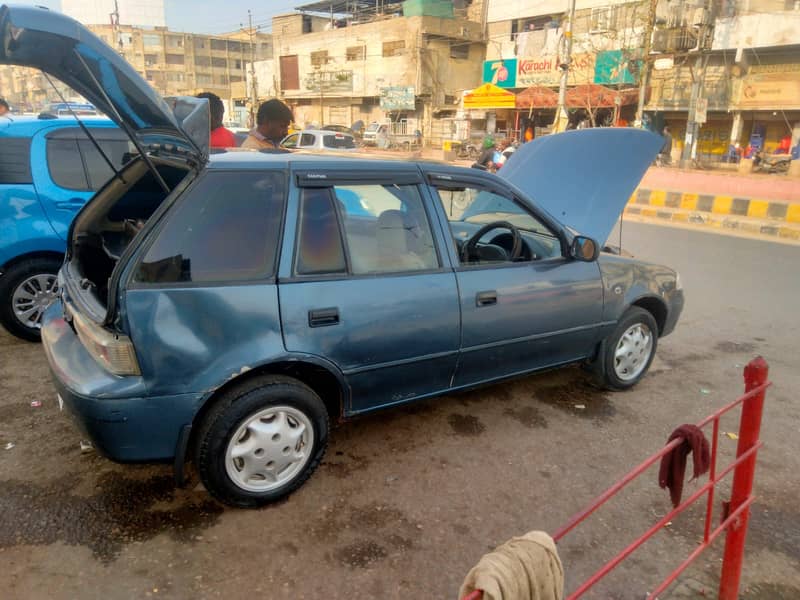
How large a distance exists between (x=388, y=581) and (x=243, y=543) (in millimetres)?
671

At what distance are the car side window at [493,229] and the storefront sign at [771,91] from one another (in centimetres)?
2415

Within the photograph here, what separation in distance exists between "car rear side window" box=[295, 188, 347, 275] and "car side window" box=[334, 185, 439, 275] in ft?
0.23

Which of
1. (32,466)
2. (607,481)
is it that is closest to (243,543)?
(32,466)

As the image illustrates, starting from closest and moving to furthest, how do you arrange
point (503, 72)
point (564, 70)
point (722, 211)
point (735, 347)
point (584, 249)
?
point (584, 249) < point (735, 347) < point (722, 211) < point (564, 70) < point (503, 72)

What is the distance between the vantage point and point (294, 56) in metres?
48.1

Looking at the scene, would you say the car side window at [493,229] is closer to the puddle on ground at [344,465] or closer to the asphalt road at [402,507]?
the asphalt road at [402,507]

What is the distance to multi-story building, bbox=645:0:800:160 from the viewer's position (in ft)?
75.3

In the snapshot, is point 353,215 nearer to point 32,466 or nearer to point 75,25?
point 75,25

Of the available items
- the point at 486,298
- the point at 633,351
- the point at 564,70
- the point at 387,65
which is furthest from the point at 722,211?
the point at 387,65

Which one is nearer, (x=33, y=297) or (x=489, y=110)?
(x=33, y=297)

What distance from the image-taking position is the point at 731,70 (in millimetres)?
24609

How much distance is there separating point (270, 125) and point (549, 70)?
1153 inches

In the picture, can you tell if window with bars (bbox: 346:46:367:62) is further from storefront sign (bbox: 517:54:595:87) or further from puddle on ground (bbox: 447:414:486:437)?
puddle on ground (bbox: 447:414:486:437)

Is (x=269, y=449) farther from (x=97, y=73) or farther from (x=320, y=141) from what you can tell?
(x=320, y=141)
